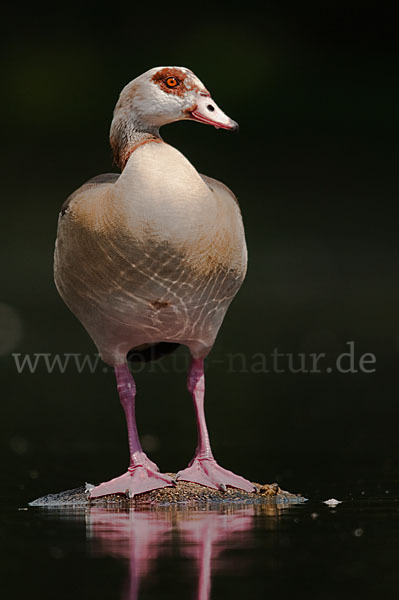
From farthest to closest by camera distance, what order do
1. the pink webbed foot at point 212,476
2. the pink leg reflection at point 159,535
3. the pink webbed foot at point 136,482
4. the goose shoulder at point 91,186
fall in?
1. the goose shoulder at point 91,186
2. the pink webbed foot at point 212,476
3. the pink webbed foot at point 136,482
4. the pink leg reflection at point 159,535

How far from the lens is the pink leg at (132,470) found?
22.8ft

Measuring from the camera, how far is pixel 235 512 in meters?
6.34

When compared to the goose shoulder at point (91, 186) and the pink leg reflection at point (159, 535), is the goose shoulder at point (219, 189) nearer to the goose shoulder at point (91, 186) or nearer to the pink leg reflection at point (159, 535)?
the goose shoulder at point (91, 186)

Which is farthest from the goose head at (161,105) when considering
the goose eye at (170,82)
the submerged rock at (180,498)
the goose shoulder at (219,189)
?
the submerged rock at (180,498)

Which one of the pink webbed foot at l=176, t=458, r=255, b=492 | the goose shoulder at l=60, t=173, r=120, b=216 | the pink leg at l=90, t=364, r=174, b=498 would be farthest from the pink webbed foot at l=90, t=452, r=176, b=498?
the goose shoulder at l=60, t=173, r=120, b=216

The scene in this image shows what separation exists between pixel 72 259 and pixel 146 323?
64cm

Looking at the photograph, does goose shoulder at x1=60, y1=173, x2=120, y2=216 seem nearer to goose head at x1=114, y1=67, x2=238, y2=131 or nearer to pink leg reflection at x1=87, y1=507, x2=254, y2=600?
goose head at x1=114, y1=67, x2=238, y2=131

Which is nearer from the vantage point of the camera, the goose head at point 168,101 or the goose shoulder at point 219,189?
the goose head at point 168,101

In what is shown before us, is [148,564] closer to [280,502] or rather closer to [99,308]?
[280,502]

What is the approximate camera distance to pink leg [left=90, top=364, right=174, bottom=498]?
6.96 m

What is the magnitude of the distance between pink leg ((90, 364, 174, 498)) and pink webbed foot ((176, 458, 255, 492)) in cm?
22

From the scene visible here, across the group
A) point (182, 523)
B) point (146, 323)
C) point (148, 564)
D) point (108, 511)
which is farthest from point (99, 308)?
point (148, 564)

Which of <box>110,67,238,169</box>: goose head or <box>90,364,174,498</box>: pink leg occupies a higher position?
<box>110,67,238,169</box>: goose head

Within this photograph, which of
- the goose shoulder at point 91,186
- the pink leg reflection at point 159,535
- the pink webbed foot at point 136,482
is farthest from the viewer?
the goose shoulder at point 91,186
